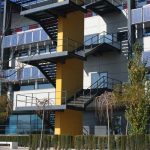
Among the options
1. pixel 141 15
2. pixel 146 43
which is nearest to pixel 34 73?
pixel 146 43

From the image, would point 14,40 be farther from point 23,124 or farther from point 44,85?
point 23,124

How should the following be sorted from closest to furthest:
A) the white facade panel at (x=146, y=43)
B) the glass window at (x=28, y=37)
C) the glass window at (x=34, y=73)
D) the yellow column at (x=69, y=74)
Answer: the yellow column at (x=69, y=74) < the white facade panel at (x=146, y=43) < the glass window at (x=34, y=73) < the glass window at (x=28, y=37)

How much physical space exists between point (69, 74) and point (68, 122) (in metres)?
4.05

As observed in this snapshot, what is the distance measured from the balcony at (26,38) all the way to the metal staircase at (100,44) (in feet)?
20.6

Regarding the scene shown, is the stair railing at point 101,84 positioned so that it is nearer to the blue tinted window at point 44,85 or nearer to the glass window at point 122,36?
the glass window at point 122,36

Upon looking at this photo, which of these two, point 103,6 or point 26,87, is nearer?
point 103,6

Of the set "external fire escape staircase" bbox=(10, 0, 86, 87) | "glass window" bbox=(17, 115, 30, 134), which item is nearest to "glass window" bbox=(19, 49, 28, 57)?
"glass window" bbox=(17, 115, 30, 134)

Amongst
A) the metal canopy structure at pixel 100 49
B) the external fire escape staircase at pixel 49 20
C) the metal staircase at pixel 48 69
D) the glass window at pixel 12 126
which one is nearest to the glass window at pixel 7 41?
the glass window at pixel 12 126

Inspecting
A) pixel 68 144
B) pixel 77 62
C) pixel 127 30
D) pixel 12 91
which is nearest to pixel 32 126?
pixel 12 91

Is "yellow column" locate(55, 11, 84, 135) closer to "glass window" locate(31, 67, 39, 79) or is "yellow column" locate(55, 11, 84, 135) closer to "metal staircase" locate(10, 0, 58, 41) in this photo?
"metal staircase" locate(10, 0, 58, 41)

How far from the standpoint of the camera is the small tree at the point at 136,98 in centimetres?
2838

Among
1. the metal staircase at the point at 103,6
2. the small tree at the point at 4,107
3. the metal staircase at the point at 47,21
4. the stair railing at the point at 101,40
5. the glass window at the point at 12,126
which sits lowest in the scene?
the glass window at the point at 12,126

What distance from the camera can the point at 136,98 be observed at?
2880 centimetres

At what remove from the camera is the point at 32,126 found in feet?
149
